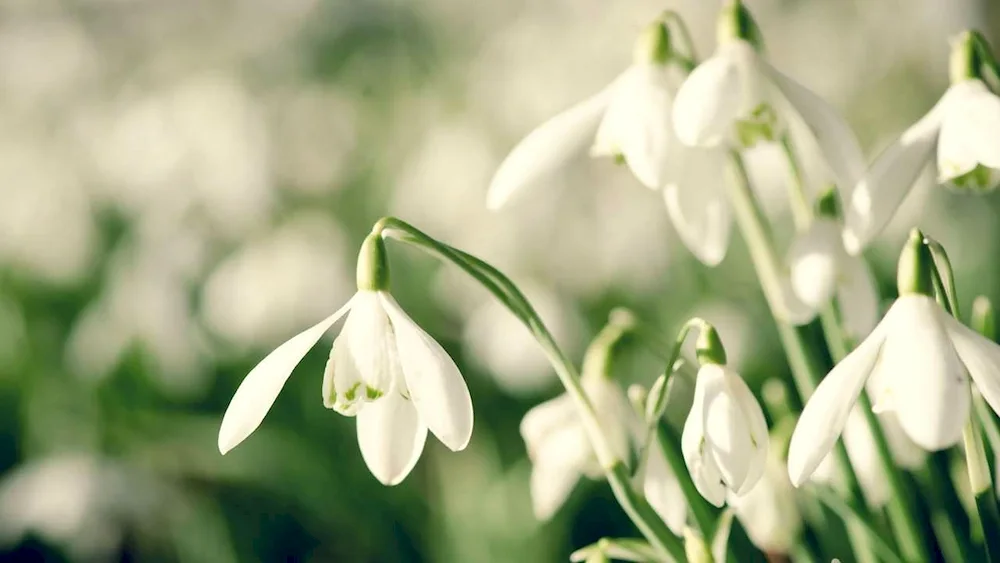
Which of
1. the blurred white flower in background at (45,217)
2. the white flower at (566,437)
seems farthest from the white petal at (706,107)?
the blurred white flower in background at (45,217)

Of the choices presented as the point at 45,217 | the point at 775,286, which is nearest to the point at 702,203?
the point at 775,286

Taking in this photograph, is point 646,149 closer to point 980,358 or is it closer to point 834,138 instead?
point 834,138

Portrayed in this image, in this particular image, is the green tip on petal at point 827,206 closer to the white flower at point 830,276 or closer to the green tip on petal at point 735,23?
the white flower at point 830,276

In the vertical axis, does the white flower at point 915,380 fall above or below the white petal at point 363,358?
below

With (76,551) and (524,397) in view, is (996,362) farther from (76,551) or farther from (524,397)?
(76,551)

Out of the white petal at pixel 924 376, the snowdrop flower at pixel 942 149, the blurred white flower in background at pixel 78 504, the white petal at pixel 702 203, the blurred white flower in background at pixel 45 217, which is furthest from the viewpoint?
the blurred white flower in background at pixel 45 217

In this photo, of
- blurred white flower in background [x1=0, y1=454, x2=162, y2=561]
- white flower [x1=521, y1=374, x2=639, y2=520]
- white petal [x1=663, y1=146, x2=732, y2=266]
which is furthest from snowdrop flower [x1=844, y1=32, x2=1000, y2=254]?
blurred white flower in background [x1=0, y1=454, x2=162, y2=561]
